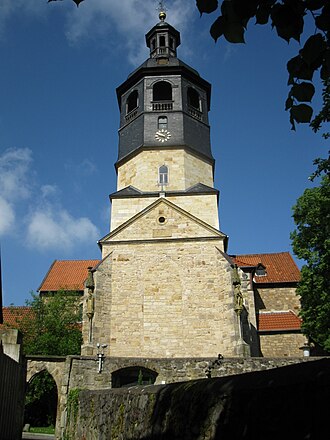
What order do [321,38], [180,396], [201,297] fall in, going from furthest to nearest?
[201,297]
[180,396]
[321,38]

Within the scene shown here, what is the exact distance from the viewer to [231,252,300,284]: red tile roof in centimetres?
2616

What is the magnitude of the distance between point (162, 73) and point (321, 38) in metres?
23.1

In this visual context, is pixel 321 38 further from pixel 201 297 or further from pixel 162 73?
pixel 162 73

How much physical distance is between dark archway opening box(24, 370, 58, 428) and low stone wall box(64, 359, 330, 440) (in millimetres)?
18581

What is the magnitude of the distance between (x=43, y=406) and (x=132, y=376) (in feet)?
39.3

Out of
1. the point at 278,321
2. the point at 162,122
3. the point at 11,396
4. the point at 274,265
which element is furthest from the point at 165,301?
the point at 274,265

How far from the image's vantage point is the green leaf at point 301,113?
2.91 meters

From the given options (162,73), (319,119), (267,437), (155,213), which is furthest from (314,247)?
(267,437)

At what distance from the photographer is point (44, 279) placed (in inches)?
1234

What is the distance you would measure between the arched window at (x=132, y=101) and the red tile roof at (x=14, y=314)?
13.4 meters

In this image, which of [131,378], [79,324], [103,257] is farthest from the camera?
[79,324]

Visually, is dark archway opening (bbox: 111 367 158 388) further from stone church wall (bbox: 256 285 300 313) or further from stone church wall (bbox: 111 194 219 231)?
stone church wall (bbox: 256 285 300 313)

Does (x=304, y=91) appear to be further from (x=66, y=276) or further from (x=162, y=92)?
(x=66, y=276)

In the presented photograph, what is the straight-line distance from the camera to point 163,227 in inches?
830
